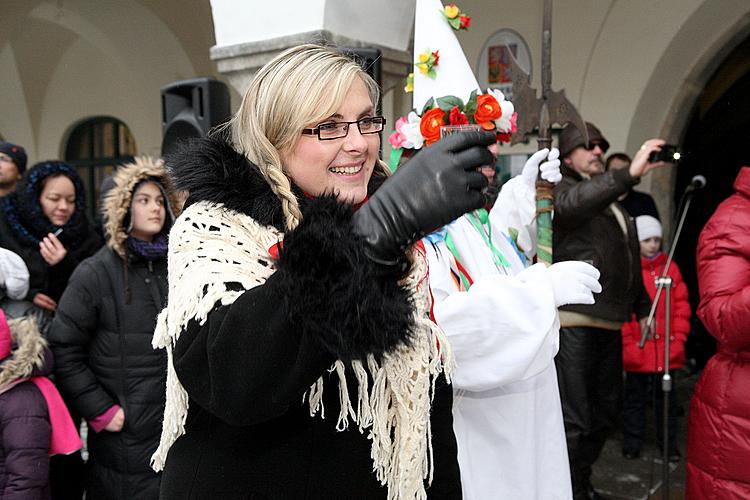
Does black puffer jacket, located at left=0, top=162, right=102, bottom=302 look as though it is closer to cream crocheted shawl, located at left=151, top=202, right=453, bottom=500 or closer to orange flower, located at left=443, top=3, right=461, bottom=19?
orange flower, located at left=443, top=3, right=461, bottom=19

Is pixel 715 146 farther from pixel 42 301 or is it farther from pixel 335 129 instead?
pixel 335 129

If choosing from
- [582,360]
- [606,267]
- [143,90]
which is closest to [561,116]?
[606,267]

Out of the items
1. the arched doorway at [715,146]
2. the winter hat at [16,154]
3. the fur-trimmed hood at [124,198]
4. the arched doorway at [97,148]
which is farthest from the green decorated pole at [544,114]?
the arched doorway at [97,148]

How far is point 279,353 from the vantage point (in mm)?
1074

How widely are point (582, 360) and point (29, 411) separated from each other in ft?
8.16

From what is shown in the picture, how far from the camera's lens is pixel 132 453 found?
291 centimetres

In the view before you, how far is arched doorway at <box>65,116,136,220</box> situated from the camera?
34.5 ft

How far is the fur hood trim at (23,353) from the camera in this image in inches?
102

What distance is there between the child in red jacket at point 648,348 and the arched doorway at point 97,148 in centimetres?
769

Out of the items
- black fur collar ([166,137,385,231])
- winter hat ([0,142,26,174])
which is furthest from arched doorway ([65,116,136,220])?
black fur collar ([166,137,385,231])

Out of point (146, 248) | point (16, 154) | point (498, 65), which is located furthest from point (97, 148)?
point (146, 248)

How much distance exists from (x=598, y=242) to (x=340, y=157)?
264 centimetres

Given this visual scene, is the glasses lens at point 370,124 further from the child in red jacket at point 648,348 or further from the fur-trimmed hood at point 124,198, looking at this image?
the child in red jacket at point 648,348

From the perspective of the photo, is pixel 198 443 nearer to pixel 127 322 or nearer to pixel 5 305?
pixel 127 322
